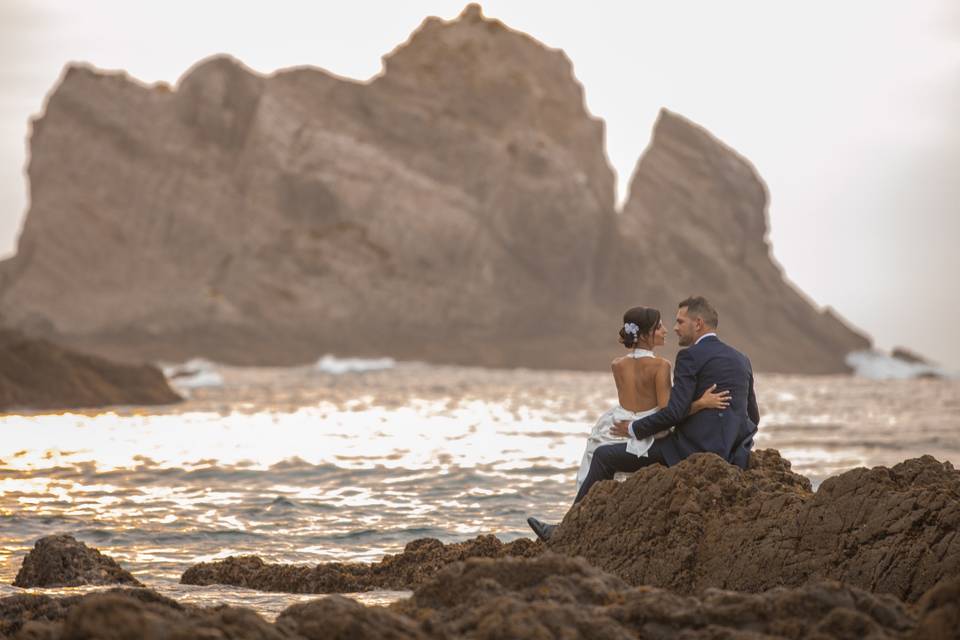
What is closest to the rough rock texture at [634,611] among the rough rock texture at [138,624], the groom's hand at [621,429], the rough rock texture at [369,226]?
the rough rock texture at [138,624]

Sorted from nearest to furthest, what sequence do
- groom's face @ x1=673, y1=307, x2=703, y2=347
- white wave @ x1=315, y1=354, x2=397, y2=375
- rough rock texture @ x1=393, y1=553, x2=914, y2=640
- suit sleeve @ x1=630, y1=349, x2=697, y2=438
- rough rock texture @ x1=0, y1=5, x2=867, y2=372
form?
1. rough rock texture @ x1=393, y1=553, x2=914, y2=640
2. suit sleeve @ x1=630, y1=349, x2=697, y2=438
3. groom's face @ x1=673, y1=307, x2=703, y2=347
4. white wave @ x1=315, y1=354, x2=397, y2=375
5. rough rock texture @ x1=0, y1=5, x2=867, y2=372

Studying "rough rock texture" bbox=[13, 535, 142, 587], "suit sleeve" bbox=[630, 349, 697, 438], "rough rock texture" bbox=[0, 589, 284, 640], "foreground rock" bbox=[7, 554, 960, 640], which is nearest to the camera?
Answer: "rough rock texture" bbox=[0, 589, 284, 640]

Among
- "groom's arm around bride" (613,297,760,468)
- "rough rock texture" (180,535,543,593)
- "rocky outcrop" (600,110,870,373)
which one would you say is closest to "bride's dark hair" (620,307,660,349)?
"groom's arm around bride" (613,297,760,468)

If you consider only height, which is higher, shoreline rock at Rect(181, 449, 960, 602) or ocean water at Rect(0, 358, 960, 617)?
shoreline rock at Rect(181, 449, 960, 602)

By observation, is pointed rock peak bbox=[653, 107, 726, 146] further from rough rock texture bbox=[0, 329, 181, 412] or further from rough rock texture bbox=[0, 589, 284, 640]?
rough rock texture bbox=[0, 589, 284, 640]

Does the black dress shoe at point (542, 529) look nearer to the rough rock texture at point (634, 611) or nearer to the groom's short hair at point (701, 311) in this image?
the groom's short hair at point (701, 311)

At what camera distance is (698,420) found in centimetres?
855

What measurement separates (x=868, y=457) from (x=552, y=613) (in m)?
15.9

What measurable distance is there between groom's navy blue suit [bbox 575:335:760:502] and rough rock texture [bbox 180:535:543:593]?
0.85 metres

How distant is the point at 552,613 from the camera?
17.0 ft

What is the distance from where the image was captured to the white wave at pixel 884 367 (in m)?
101

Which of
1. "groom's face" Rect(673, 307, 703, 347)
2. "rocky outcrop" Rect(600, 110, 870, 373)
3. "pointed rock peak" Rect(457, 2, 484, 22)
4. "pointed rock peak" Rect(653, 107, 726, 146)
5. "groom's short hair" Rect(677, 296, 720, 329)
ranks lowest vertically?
"groom's face" Rect(673, 307, 703, 347)

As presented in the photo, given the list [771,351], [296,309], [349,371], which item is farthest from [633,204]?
[349,371]

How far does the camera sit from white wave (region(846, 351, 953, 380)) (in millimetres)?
100562
